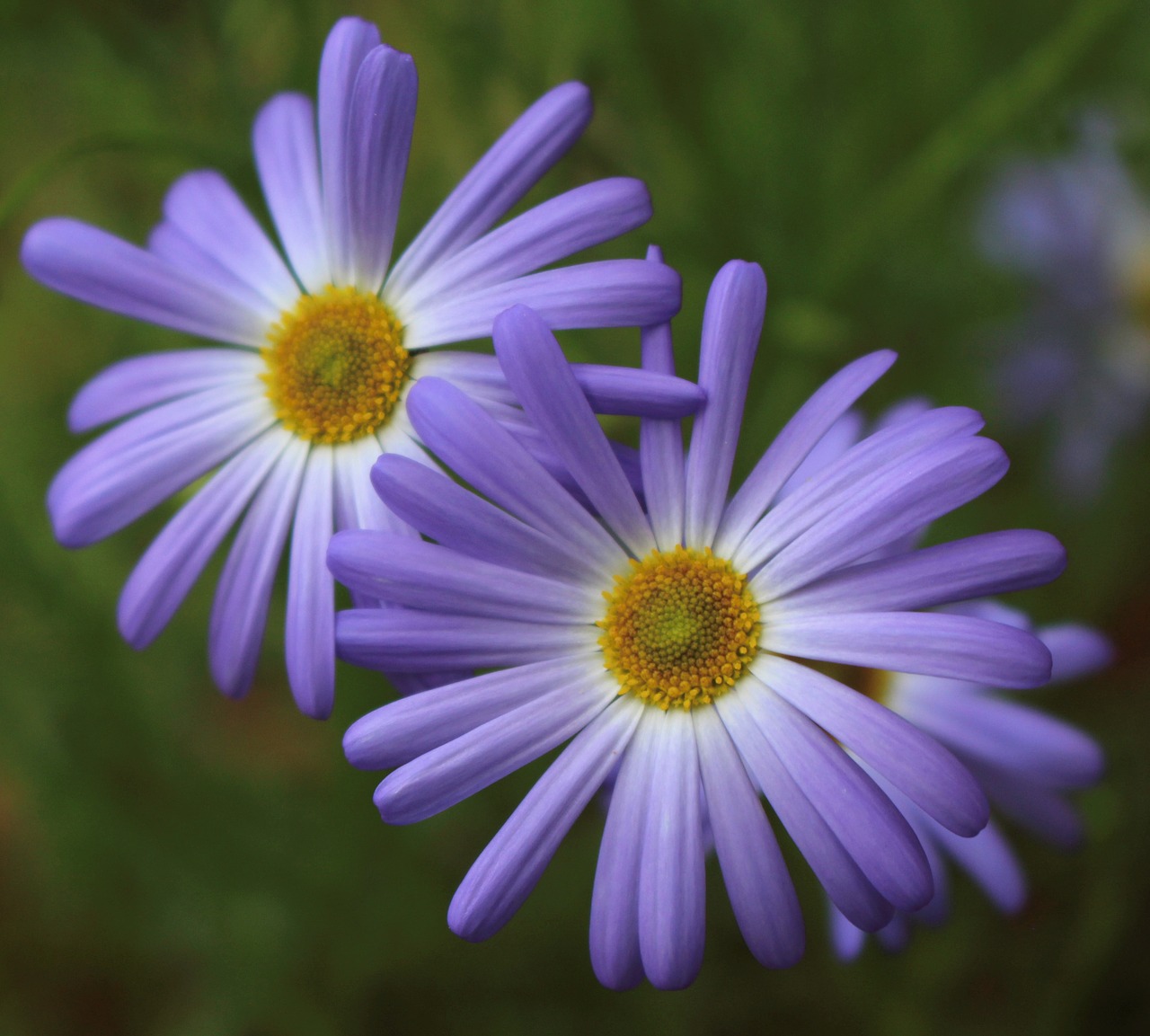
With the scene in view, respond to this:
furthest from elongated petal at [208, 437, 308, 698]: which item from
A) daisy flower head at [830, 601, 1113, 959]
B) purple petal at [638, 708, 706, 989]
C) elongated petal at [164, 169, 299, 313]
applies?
daisy flower head at [830, 601, 1113, 959]

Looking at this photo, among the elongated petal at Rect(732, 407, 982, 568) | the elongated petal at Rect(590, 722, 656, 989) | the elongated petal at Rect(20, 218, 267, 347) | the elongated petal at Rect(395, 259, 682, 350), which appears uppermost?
the elongated petal at Rect(20, 218, 267, 347)

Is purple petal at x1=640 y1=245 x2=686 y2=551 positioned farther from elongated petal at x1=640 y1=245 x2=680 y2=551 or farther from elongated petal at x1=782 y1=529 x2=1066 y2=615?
elongated petal at x1=782 y1=529 x2=1066 y2=615

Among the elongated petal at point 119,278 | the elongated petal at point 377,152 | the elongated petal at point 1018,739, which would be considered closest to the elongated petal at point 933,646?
the elongated petal at point 1018,739

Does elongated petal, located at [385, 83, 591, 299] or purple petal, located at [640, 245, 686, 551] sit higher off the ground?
elongated petal, located at [385, 83, 591, 299]

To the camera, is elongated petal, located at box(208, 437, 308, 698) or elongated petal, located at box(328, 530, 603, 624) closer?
elongated petal, located at box(328, 530, 603, 624)

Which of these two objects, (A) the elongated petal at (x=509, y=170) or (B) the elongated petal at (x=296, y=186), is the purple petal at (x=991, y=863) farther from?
(B) the elongated petal at (x=296, y=186)

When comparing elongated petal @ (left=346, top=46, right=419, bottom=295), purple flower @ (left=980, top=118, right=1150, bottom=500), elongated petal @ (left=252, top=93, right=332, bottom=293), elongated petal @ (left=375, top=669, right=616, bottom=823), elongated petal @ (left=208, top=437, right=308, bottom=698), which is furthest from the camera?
purple flower @ (left=980, top=118, right=1150, bottom=500)

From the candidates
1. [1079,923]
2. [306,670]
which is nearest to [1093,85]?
[1079,923]
